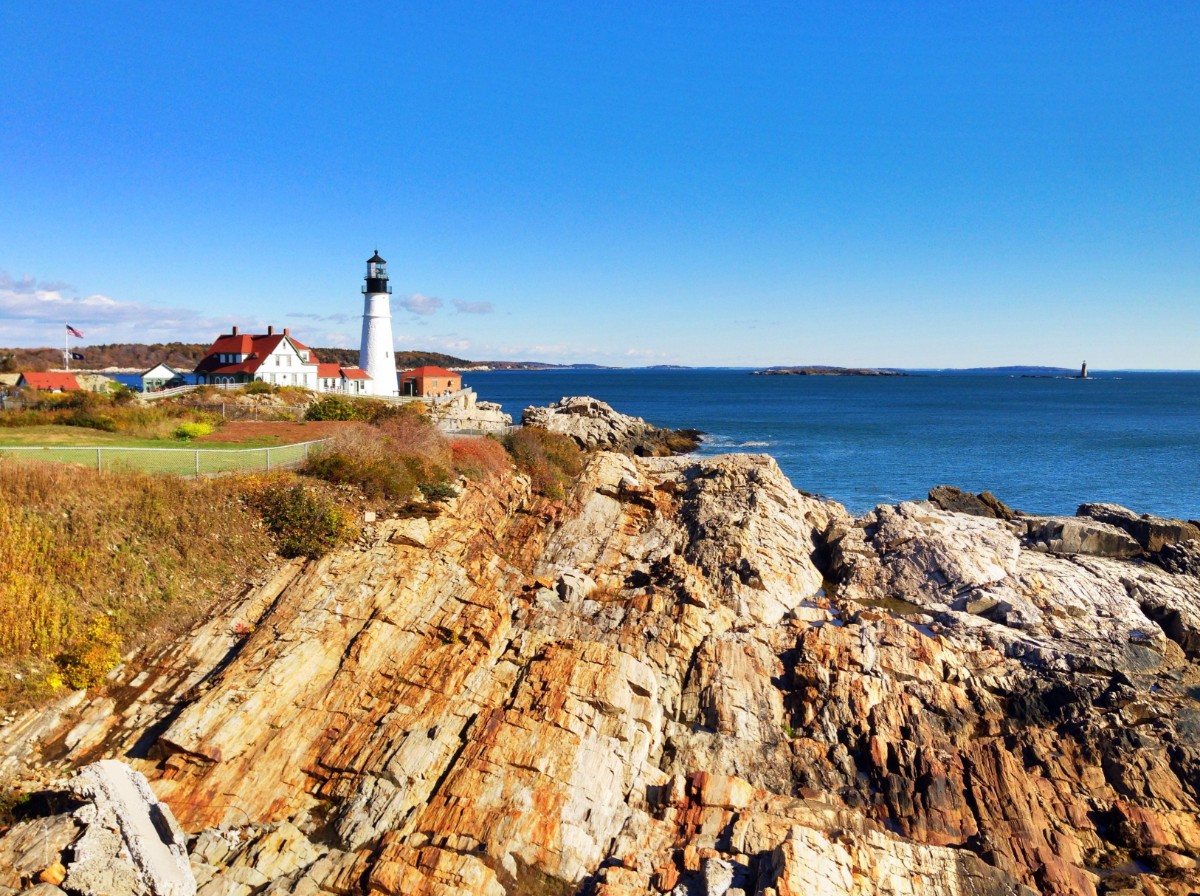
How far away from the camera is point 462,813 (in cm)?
1011

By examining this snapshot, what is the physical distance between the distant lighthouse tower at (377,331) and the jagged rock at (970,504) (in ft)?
118

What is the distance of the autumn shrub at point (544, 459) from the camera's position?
80.2 feet

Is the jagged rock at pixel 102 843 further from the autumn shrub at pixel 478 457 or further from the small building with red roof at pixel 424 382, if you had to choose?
the small building with red roof at pixel 424 382

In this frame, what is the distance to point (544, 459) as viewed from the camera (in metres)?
26.0

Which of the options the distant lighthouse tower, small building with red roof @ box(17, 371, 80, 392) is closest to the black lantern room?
the distant lighthouse tower

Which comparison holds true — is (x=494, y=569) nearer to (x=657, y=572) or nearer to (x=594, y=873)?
(x=657, y=572)

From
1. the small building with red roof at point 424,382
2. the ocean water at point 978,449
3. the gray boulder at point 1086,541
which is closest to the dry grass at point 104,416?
the small building with red roof at point 424,382

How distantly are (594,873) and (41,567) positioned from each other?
1084cm

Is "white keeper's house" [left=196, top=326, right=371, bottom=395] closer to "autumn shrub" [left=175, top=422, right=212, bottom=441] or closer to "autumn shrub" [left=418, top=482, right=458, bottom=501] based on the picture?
"autumn shrub" [left=175, top=422, right=212, bottom=441]

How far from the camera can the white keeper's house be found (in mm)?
44719

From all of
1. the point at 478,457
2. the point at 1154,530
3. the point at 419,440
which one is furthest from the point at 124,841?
the point at 1154,530

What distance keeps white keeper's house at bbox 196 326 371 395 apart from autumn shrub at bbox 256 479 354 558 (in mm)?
31187

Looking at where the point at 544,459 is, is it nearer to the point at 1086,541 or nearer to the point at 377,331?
the point at 1086,541

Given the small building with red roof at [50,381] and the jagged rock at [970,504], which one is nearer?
the jagged rock at [970,504]
